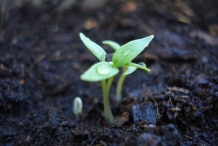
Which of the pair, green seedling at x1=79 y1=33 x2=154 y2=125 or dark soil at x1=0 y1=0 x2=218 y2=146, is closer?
green seedling at x1=79 y1=33 x2=154 y2=125

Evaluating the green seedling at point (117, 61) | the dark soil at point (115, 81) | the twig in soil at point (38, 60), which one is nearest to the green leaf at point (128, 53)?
the green seedling at point (117, 61)

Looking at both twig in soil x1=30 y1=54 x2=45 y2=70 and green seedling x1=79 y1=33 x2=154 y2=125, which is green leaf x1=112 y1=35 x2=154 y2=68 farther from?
twig in soil x1=30 y1=54 x2=45 y2=70

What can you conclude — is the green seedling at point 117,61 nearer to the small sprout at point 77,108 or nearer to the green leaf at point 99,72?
the green leaf at point 99,72

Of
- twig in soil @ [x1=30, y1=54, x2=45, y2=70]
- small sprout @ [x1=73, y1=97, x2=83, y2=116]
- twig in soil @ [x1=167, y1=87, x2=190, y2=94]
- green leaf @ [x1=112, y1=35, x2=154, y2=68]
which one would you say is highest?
twig in soil @ [x1=30, y1=54, x2=45, y2=70]

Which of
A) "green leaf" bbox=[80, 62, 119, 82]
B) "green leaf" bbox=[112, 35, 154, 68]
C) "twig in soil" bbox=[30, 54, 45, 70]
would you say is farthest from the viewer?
"twig in soil" bbox=[30, 54, 45, 70]

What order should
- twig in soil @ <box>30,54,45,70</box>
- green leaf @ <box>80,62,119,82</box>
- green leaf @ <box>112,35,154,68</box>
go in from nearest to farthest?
green leaf @ <box>80,62,119,82</box> < green leaf @ <box>112,35,154,68</box> < twig in soil @ <box>30,54,45,70</box>

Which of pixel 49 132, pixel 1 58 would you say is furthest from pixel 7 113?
pixel 1 58

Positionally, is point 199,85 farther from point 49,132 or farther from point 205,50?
point 49,132

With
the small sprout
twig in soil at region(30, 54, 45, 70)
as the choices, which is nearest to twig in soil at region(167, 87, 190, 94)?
the small sprout
